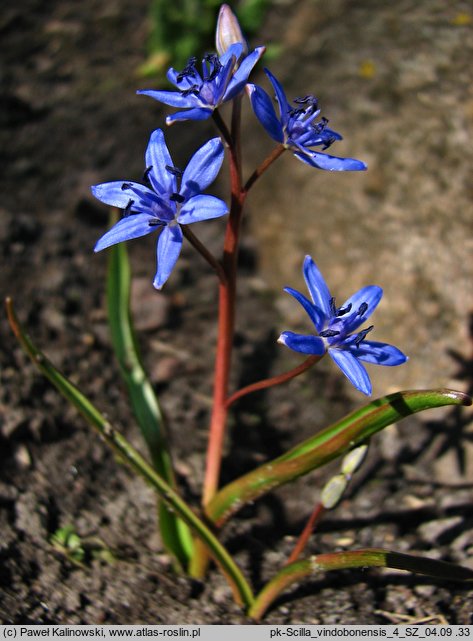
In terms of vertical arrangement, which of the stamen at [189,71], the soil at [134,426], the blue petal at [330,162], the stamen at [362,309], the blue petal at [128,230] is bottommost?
the soil at [134,426]

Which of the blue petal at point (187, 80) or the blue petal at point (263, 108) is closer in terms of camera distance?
the blue petal at point (263, 108)

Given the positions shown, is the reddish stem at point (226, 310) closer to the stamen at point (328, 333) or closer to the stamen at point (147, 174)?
the stamen at point (147, 174)

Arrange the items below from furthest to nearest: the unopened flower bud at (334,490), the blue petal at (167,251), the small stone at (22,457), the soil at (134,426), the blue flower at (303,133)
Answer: the small stone at (22,457) → the soil at (134,426) → the unopened flower bud at (334,490) → the blue flower at (303,133) → the blue petal at (167,251)

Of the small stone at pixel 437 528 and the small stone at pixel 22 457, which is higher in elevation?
the small stone at pixel 22 457

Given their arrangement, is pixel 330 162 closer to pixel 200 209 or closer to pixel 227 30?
pixel 200 209

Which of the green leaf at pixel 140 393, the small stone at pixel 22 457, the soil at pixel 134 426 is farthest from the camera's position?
the small stone at pixel 22 457

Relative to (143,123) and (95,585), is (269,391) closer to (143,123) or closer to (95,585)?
(95,585)

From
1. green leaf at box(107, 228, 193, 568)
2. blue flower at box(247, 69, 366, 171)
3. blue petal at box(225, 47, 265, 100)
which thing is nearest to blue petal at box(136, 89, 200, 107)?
blue petal at box(225, 47, 265, 100)

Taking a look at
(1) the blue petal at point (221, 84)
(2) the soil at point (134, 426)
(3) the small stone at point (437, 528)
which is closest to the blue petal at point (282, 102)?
(1) the blue petal at point (221, 84)
